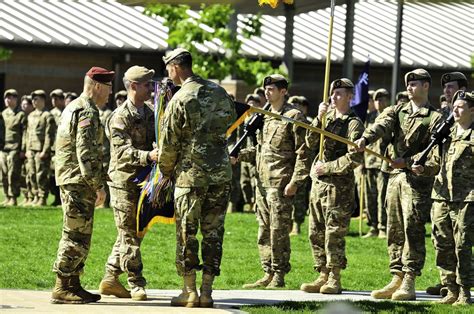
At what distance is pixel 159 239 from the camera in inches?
790

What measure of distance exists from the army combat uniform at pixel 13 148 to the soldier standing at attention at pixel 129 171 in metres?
14.0

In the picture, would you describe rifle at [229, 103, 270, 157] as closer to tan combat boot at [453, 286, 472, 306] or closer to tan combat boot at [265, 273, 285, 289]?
tan combat boot at [265, 273, 285, 289]

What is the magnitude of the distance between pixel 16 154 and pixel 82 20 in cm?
1353

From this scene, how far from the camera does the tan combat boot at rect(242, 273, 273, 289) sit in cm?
1467

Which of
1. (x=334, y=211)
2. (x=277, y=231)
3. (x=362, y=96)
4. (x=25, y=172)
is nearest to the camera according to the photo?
(x=334, y=211)

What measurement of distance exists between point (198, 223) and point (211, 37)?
54.1 feet

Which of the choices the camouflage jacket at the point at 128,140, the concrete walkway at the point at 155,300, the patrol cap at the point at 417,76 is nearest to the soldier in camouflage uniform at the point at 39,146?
the concrete walkway at the point at 155,300

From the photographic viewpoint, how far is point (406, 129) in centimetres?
1362

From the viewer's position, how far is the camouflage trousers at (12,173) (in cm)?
2683

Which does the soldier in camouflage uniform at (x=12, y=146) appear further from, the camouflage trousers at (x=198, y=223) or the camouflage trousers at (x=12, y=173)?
the camouflage trousers at (x=198, y=223)

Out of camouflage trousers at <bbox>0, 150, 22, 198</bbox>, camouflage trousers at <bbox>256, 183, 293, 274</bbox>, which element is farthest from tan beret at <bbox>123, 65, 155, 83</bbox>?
camouflage trousers at <bbox>0, 150, 22, 198</bbox>

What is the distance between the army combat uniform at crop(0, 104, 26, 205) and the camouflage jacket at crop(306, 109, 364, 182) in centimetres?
1369

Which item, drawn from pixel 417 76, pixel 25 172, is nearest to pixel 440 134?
pixel 417 76

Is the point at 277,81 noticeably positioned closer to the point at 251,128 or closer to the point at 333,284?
the point at 251,128
